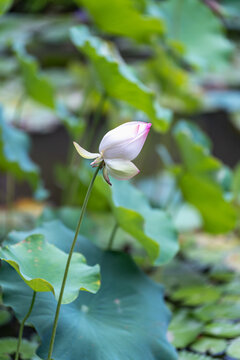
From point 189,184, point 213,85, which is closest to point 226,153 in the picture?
point 213,85

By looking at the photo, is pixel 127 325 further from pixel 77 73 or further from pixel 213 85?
pixel 213 85

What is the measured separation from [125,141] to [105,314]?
0.37 m

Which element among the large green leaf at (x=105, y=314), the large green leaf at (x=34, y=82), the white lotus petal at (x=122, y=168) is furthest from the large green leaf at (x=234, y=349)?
the large green leaf at (x=34, y=82)

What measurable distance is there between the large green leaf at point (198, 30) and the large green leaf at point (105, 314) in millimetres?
1064

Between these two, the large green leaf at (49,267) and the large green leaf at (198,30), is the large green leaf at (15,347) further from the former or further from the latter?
the large green leaf at (198,30)

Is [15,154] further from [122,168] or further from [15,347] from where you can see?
[122,168]

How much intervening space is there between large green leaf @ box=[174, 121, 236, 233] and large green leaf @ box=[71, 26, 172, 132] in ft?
0.33

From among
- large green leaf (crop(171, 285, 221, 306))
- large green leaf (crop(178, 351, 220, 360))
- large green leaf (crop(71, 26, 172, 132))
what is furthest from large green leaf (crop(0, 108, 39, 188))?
large green leaf (crop(178, 351, 220, 360))

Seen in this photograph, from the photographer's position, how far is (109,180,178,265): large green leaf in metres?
0.79

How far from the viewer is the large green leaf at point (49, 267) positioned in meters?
0.60

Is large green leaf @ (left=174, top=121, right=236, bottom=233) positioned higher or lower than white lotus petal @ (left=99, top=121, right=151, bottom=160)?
lower

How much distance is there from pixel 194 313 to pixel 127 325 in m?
0.34

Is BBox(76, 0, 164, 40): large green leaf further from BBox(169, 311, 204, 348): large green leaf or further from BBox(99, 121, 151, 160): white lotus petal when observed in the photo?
BBox(169, 311, 204, 348): large green leaf

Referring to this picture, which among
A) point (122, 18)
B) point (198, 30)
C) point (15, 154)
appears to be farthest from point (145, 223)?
point (198, 30)
